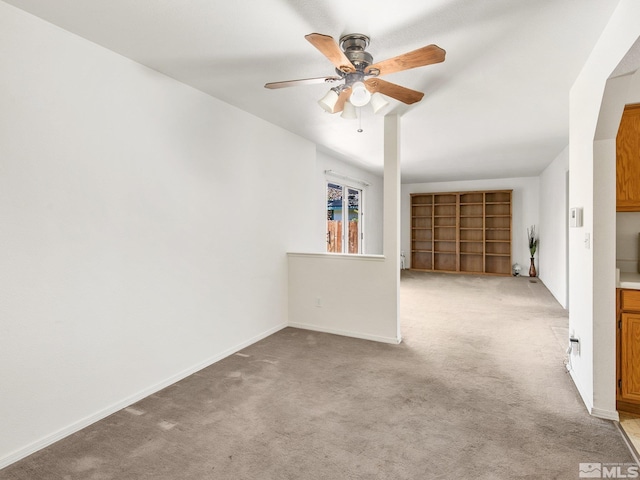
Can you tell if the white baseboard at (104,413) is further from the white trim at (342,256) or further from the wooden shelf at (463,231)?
the wooden shelf at (463,231)

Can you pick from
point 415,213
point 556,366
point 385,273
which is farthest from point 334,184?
point 556,366

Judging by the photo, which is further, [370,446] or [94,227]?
[94,227]

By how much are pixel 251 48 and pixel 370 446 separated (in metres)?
2.62

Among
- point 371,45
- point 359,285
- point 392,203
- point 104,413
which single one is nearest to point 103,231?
point 104,413

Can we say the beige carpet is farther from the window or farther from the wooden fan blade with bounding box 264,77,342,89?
the window

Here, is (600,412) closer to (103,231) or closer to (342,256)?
(342,256)

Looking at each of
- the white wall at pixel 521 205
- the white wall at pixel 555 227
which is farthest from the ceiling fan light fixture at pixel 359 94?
the white wall at pixel 521 205

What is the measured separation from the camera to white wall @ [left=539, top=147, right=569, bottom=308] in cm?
532

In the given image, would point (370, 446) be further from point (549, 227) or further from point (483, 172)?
point (483, 172)

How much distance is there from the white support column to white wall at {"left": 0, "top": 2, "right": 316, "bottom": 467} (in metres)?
1.54

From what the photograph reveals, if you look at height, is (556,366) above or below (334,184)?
below

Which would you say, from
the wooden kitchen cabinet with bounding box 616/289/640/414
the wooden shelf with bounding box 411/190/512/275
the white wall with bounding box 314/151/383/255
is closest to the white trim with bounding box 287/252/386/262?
the white wall with bounding box 314/151/383/255

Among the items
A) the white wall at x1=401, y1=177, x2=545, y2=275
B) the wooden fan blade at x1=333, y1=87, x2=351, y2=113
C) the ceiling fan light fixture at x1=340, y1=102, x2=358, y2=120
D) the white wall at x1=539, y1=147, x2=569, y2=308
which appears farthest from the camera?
the white wall at x1=401, y1=177, x2=545, y2=275

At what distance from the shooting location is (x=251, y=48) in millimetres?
2363
